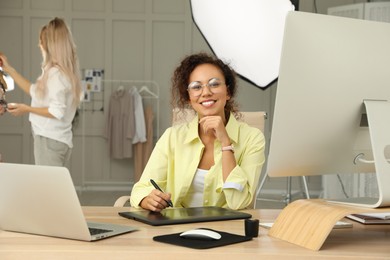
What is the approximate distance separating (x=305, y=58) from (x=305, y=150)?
23 cm

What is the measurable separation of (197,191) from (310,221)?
3.03ft

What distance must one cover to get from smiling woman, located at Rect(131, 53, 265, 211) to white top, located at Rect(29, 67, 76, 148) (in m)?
1.50

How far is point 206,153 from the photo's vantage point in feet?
7.42

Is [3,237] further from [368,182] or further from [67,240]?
[368,182]

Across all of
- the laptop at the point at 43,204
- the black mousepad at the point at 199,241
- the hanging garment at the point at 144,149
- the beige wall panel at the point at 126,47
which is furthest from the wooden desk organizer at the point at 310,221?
the beige wall panel at the point at 126,47

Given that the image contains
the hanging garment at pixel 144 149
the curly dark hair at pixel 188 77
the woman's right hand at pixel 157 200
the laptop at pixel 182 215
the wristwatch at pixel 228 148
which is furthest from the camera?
the hanging garment at pixel 144 149

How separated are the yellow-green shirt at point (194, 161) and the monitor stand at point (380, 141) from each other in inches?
30.7

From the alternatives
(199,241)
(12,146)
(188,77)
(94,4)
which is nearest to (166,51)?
(94,4)

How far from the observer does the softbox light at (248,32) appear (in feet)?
14.8

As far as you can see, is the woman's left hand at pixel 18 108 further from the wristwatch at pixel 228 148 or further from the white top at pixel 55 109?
the wristwatch at pixel 228 148

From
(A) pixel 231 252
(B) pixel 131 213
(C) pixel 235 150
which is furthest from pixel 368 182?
(A) pixel 231 252

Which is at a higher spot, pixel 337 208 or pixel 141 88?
pixel 141 88

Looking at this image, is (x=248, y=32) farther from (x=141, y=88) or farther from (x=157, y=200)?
(x=157, y=200)

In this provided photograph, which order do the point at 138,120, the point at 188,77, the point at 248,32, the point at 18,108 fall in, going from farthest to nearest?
the point at 138,120 < the point at 248,32 < the point at 18,108 < the point at 188,77
